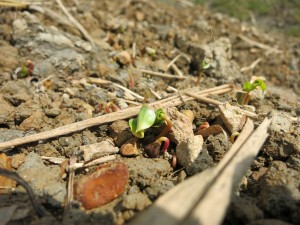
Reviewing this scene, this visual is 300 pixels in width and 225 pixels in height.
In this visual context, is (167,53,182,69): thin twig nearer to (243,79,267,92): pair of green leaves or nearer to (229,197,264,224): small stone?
(243,79,267,92): pair of green leaves

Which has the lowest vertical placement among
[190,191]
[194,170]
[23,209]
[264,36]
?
[23,209]

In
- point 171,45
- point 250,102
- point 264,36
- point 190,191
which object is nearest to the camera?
point 190,191

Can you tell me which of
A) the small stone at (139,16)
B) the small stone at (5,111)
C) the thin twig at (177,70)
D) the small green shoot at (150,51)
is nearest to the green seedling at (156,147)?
the small stone at (5,111)

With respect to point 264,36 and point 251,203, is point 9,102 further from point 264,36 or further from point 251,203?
point 264,36

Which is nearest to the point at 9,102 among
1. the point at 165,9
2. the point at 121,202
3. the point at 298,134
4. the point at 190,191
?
the point at 121,202

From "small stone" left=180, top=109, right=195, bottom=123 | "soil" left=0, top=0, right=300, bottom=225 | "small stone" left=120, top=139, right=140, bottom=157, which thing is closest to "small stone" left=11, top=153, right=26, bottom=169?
"soil" left=0, top=0, right=300, bottom=225

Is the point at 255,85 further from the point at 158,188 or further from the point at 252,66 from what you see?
the point at 252,66
